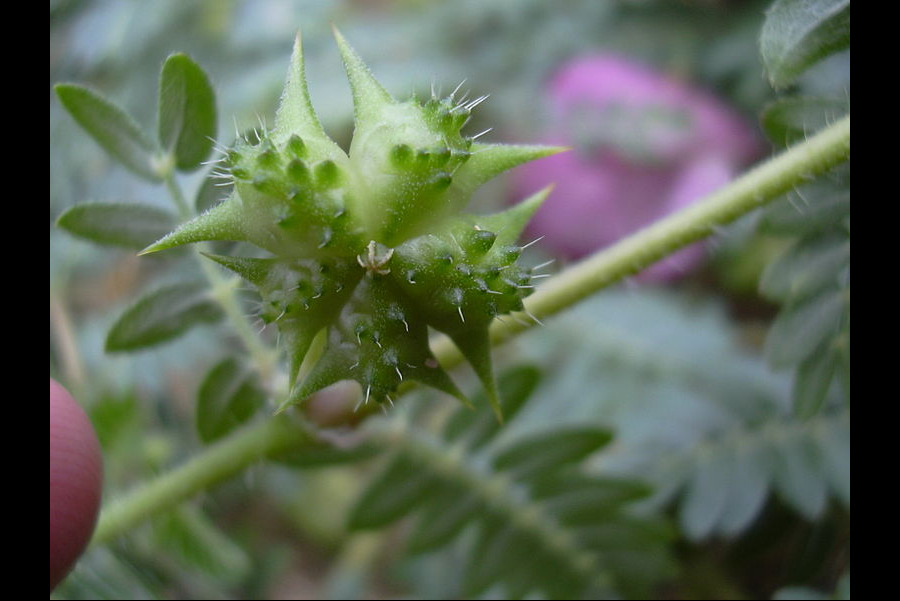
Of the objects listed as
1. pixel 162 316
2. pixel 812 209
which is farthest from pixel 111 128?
pixel 812 209

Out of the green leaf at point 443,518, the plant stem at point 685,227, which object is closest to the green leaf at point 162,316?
the plant stem at point 685,227

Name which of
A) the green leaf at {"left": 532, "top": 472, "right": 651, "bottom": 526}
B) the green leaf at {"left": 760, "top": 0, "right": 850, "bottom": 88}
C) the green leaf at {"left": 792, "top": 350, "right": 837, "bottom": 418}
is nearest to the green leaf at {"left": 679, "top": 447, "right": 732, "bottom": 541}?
the green leaf at {"left": 532, "top": 472, "right": 651, "bottom": 526}

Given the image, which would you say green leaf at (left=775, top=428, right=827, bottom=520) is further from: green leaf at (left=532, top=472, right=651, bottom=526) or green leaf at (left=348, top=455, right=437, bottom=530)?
green leaf at (left=348, top=455, right=437, bottom=530)

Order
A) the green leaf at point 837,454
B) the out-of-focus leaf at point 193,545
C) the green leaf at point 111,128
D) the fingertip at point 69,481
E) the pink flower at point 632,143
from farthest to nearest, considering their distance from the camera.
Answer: the pink flower at point 632,143
the out-of-focus leaf at point 193,545
the green leaf at point 837,454
the green leaf at point 111,128
the fingertip at point 69,481

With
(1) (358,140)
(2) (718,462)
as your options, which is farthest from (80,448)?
(2) (718,462)

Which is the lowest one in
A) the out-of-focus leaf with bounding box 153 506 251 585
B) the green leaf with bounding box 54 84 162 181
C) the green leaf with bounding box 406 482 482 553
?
the out-of-focus leaf with bounding box 153 506 251 585

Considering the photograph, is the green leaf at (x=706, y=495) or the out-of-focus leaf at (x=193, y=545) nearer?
the green leaf at (x=706, y=495)

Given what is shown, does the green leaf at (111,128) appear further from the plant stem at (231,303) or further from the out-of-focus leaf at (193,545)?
the out-of-focus leaf at (193,545)
